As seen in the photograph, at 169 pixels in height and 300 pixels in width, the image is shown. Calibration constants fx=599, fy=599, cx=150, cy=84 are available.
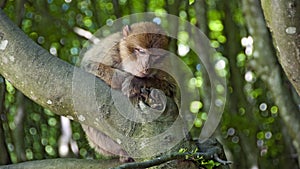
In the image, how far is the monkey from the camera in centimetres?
214

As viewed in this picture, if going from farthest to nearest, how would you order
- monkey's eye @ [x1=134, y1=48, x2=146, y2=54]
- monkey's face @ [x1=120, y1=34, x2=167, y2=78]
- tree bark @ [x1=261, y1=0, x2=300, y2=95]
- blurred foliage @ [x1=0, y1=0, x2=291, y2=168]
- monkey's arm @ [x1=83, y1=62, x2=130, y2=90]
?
blurred foliage @ [x1=0, y1=0, x2=291, y2=168], monkey's eye @ [x1=134, y1=48, x2=146, y2=54], monkey's face @ [x1=120, y1=34, x2=167, y2=78], monkey's arm @ [x1=83, y1=62, x2=130, y2=90], tree bark @ [x1=261, y1=0, x2=300, y2=95]

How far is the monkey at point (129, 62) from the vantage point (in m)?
2.14

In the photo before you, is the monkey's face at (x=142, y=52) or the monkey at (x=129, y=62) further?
the monkey's face at (x=142, y=52)

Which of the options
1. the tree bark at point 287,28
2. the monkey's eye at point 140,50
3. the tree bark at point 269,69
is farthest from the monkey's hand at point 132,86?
Answer: the tree bark at point 269,69

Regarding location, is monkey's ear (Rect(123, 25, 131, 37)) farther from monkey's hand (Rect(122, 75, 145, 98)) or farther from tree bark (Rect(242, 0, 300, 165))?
tree bark (Rect(242, 0, 300, 165))

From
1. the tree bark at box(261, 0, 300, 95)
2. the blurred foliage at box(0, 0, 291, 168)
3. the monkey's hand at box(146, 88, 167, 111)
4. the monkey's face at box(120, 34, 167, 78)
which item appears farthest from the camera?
the blurred foliage at box(0, 0, 291, 168)

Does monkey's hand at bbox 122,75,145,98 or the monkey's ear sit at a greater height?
the monkey's ear

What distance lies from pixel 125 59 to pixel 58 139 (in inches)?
76.2

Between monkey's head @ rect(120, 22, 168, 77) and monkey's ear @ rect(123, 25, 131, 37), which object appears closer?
monkey's head @ rect(120, 22, 168, 77)

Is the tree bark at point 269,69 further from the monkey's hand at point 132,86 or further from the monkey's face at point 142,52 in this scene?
the monkey's hand at point 132,86

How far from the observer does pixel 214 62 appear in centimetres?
405

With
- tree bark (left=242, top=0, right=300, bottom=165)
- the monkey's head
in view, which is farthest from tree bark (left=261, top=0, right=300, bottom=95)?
tree bark (left=242, top=0, right=300, bottom=165)

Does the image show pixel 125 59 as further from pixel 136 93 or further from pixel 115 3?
pixel 115 3

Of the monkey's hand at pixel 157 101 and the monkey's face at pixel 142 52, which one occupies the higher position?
the monkey's face at pixel 142 52
